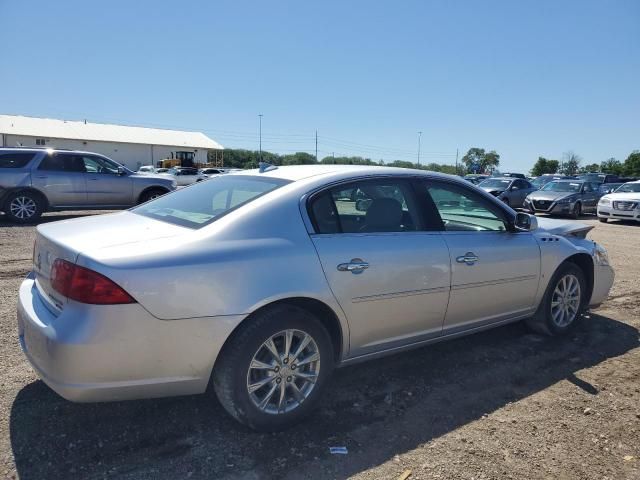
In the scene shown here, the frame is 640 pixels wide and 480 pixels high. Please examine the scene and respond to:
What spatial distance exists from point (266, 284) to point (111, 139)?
59.4 metres

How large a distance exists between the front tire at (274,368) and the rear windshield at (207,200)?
0.73m

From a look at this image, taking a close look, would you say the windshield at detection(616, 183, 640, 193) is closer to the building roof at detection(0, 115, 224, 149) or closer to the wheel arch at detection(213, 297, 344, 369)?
the wheel arch at detection(213, 297, 344, 369)

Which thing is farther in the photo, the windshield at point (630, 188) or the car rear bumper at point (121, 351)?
the windshield at point (630, 188)

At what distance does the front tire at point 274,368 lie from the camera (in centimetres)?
279

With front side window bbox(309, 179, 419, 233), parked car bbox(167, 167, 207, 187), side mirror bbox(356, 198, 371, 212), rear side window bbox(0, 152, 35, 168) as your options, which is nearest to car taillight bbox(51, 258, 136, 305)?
front side window bbox(309, 179, 419, 233)

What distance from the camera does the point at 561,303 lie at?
15.6ft

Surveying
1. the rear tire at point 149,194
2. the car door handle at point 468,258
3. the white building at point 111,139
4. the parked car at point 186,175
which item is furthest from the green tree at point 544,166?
the car door handle at point 468,258

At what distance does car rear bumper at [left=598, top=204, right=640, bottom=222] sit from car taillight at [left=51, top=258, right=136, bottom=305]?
18377 mm

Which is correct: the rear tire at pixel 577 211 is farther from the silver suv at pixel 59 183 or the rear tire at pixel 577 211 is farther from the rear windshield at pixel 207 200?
the rear windshield at pixel 207 200

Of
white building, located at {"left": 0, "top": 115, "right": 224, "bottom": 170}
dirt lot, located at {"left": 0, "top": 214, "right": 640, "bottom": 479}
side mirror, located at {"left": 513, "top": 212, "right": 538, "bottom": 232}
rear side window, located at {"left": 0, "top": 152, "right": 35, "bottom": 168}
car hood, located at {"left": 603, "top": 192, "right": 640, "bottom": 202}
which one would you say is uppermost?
white building, located at {"left": 0, "top": 115, "right": 224, "bottom": 170}

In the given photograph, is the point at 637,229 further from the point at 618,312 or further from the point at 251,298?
the point at 251,298

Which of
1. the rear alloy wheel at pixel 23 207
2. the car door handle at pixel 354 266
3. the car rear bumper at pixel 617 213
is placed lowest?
the car rear bumper at pixel 617 213

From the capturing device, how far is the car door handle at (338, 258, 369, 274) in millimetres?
3115

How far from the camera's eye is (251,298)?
276cm
